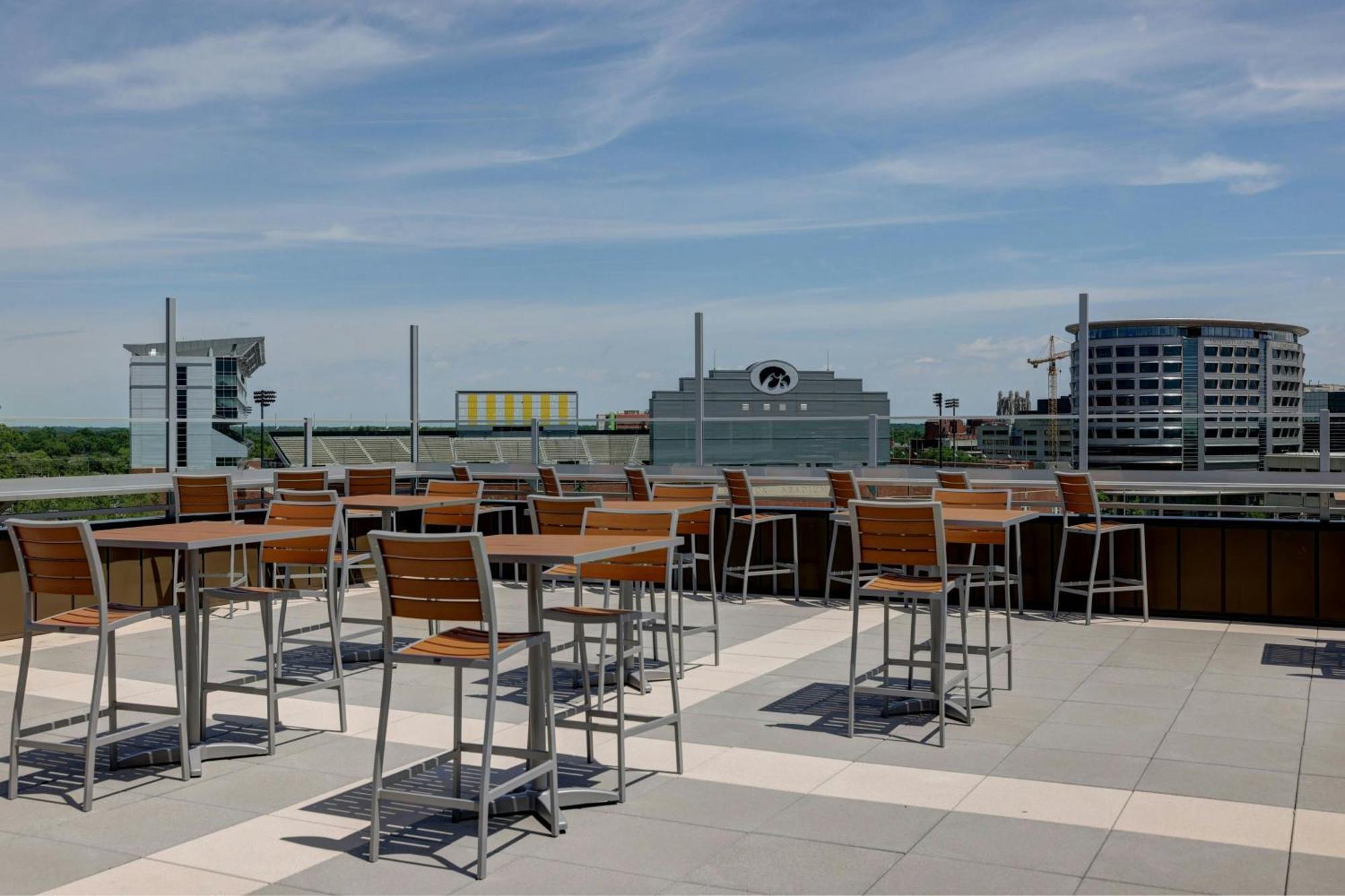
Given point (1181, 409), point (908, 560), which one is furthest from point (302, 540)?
point (1181, 409)

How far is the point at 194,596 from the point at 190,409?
215 inches

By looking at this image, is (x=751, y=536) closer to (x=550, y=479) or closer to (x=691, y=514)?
(x=550, y=479)

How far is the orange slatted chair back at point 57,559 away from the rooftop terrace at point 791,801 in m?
0.63

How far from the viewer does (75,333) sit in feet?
45.5

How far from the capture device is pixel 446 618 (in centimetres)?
316

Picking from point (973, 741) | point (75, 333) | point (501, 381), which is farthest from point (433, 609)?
point (75, 333)

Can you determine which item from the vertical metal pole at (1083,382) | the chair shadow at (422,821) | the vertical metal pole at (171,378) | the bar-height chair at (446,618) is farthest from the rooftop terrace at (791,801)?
the vertical metal pole at (171,378)

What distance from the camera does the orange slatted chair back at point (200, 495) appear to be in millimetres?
7570

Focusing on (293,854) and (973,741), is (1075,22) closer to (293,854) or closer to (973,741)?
(973,741)

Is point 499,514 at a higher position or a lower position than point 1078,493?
lower

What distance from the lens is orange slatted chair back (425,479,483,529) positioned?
23.4 ft

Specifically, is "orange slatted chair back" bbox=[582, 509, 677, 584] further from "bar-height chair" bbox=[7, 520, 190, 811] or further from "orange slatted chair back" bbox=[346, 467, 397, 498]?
"orange slatted chair back" bbox=[346, 467, 397, 498]

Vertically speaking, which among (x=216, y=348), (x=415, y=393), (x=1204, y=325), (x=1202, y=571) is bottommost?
(x=1202, y=571)

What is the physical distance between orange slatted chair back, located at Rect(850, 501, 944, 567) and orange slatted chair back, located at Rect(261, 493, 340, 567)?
79.1 inches
